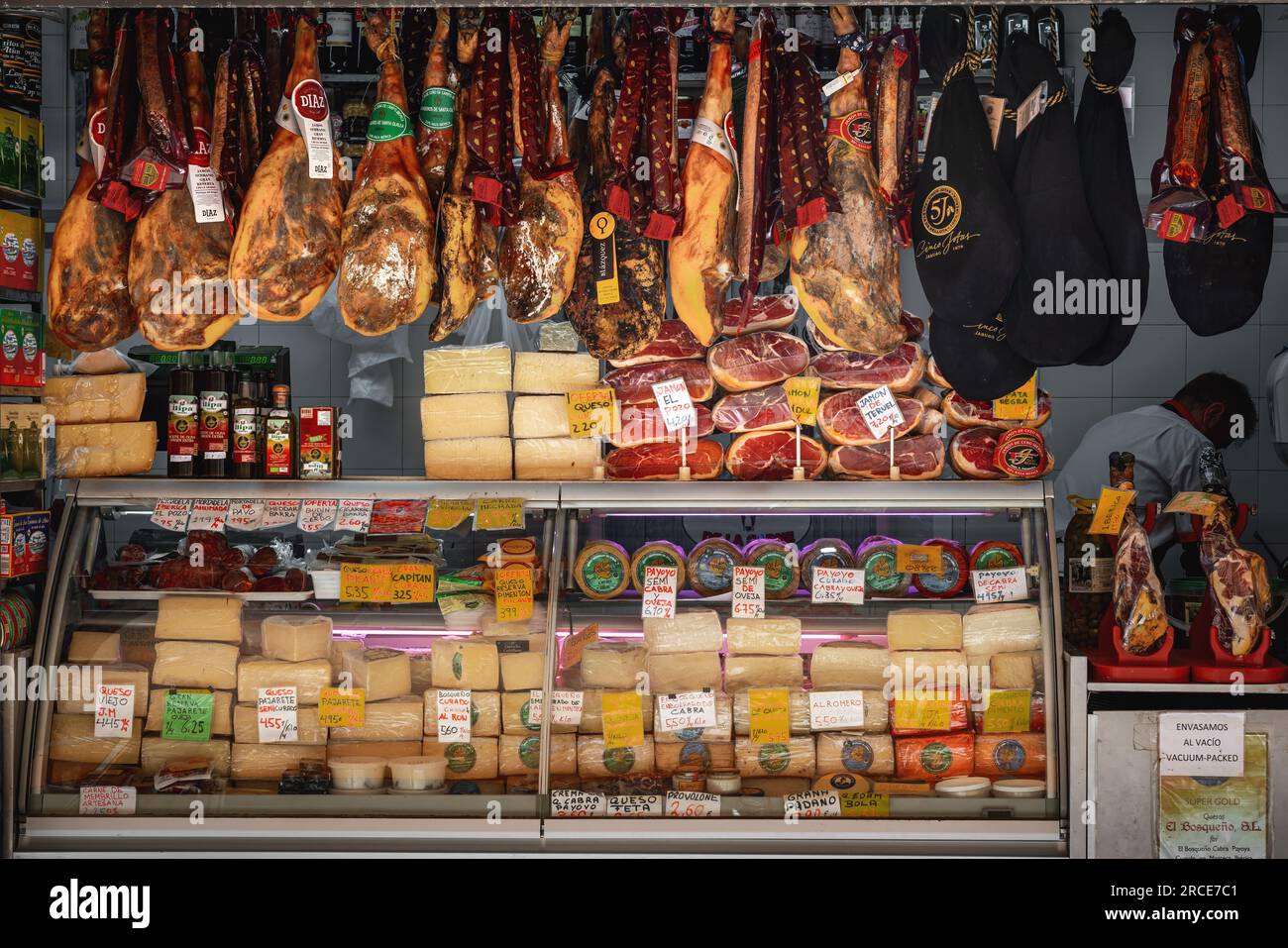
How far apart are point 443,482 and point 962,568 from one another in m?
1.96

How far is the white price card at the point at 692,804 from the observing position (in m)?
3.88

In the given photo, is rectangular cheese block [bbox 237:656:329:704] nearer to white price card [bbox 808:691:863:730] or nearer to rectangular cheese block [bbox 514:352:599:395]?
rectangular cheese block [bbox 514:352:599:395]

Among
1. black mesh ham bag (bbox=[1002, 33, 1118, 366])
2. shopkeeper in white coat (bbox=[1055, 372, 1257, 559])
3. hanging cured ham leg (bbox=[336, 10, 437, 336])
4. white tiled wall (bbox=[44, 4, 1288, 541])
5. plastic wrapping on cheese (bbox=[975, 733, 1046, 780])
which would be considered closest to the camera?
black mesh ham bag (bbox=[1002, 33, 1118, 366])

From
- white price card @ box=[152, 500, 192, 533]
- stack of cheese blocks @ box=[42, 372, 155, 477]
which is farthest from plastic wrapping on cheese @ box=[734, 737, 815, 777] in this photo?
stack of cheese blocks @ box=[42, 372, 155, 477]

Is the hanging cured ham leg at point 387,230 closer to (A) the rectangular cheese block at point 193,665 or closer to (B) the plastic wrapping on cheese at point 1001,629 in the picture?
(A) the rectangular cheese block at point 193,665

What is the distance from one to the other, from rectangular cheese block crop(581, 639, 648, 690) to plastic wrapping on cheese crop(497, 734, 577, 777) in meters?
0.22

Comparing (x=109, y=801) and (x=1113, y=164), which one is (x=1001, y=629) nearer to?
(x=1113, y=164)

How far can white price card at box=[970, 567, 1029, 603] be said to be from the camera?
13.2ft

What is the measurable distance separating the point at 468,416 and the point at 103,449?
136cm

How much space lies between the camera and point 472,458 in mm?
Result: 4125

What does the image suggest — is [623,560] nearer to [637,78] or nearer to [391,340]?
[637,78]
